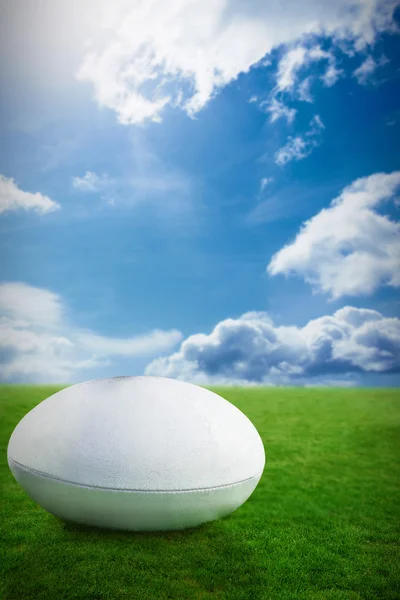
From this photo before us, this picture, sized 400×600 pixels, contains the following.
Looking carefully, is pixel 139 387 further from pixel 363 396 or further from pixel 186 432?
pixel 363 396

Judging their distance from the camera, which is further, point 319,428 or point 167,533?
point 319,428

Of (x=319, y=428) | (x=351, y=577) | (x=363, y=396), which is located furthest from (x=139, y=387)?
(x=363, y=396)

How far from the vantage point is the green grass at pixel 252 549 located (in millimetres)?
3156

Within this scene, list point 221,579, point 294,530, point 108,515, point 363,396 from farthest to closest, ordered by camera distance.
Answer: point 363,396 → point 294,530 → point 108,515 → point 221,579

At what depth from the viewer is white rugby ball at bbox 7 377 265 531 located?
3.41 metres

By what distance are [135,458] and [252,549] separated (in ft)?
4.42

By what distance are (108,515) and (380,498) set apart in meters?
3.70

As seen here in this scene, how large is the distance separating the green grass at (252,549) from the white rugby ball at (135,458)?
23cm

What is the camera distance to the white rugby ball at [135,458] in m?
3.41

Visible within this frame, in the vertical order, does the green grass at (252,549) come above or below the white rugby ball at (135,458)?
below

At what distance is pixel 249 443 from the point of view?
156 inches

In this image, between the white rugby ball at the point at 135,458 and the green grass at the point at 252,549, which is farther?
the white rugby ball at the point at 135,458

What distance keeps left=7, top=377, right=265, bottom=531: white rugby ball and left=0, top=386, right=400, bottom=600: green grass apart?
0.77 feet

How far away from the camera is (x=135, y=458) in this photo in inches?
135
